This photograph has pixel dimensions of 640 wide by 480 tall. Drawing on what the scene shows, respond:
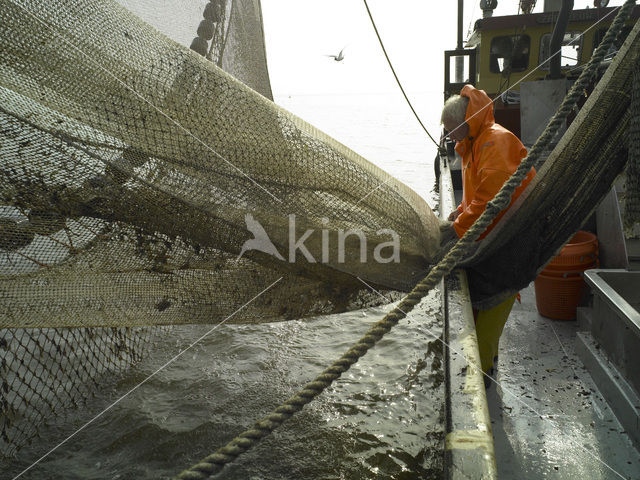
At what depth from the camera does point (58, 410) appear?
2.88 m

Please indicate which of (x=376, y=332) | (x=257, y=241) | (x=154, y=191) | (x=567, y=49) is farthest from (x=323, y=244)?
(x=567, y=49)

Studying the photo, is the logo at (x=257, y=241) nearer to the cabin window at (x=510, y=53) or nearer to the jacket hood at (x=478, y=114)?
the jacket hood at (x=478, y=114)

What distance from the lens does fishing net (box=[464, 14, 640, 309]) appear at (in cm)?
191

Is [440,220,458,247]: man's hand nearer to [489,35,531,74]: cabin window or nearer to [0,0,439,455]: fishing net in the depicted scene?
[0,0,439,455]: fishing net

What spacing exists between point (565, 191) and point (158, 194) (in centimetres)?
195

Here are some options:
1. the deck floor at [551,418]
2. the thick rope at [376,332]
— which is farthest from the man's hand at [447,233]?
the deck floor at [551,418]

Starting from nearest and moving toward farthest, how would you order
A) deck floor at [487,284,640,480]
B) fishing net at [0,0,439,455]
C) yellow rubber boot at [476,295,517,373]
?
fishing net at [0,0,439,455], deck floor at [487,284,640,480], yellow rubber boot at [476,295,517,373]

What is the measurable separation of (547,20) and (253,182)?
8543mm

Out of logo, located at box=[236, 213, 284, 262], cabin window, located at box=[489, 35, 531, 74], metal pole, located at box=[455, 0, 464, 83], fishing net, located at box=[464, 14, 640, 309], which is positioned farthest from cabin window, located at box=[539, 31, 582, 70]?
logo, located at box=[236, 213, 284, 262]

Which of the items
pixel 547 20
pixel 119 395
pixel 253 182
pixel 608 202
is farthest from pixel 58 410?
pixel 547 20

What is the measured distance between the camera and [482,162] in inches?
105

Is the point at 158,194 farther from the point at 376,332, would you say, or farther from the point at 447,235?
the point at 447,235

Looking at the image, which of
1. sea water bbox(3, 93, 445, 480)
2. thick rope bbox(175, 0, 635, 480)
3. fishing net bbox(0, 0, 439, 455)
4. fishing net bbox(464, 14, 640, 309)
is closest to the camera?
thick rope bbox(175, 0, 635, 480)

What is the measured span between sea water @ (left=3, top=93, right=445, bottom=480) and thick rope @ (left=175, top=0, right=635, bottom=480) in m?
1.13
